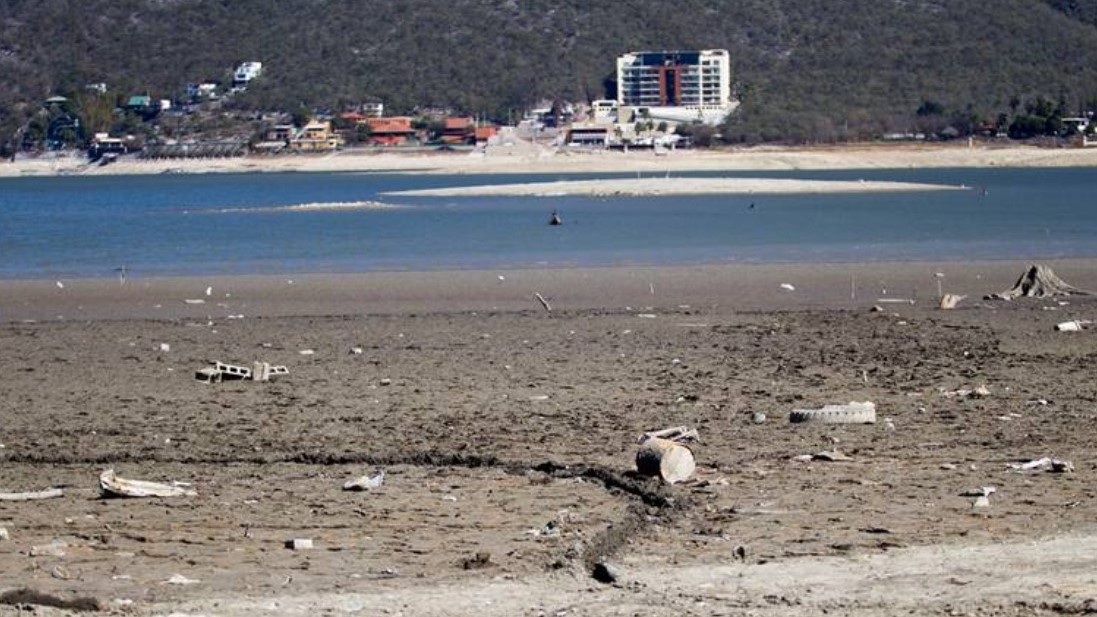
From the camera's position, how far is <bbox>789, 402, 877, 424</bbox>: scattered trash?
11781 mm

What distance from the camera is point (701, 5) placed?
156000 millimetres

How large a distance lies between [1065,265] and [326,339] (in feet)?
43.8

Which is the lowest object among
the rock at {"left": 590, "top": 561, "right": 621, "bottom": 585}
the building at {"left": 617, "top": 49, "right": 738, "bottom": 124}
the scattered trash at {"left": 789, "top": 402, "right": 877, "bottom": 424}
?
the building at {"left": 617, "top": 49, "right": 738, "bottom": 124}

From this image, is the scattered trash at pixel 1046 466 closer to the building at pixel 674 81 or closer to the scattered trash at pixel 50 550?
the scattered trash at pixel 50 550

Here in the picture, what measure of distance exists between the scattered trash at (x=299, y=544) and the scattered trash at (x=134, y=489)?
4.54ft

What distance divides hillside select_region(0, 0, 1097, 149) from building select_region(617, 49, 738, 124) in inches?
106

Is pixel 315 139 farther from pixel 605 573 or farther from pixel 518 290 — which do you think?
pixel 605 573

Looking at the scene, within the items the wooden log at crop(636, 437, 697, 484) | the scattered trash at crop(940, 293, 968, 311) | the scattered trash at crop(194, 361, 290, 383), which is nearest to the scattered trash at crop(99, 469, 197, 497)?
the wooden log at crop(636, 437, 697, 484)

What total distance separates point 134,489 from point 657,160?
94.0 metres

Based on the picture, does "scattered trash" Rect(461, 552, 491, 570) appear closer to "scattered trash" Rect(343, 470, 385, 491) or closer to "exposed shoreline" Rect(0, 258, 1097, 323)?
"scattered trash" Rect(343, 470, 385, 491)

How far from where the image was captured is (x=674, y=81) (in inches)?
5522

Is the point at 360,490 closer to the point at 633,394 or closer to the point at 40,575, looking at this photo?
Result: the point at 40,575

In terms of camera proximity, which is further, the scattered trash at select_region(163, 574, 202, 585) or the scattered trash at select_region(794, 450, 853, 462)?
the scattered trash at select_region(794, 450, 853, 462)

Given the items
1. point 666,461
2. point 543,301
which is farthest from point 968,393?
point 543,301
